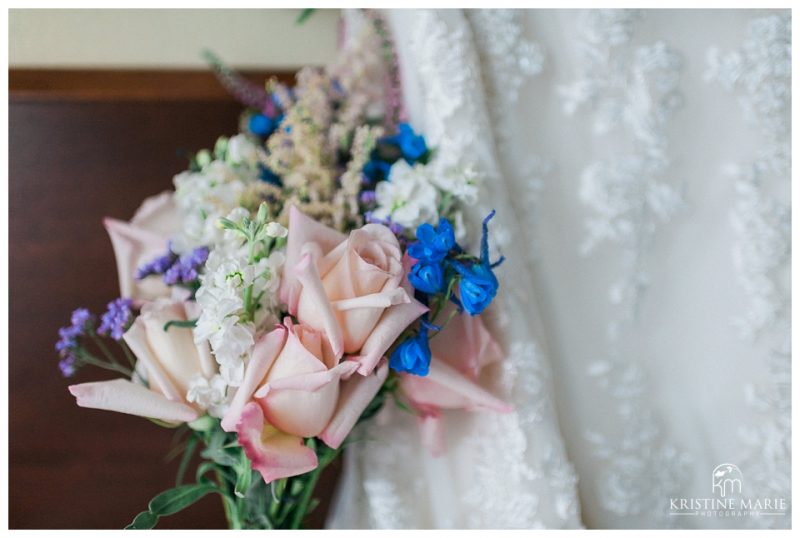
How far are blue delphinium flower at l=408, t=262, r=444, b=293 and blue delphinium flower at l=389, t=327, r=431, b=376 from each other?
52mm

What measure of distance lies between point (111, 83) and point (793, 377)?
3.49ft

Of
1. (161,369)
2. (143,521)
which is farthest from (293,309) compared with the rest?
(143,521)

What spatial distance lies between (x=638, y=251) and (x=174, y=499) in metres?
0.64

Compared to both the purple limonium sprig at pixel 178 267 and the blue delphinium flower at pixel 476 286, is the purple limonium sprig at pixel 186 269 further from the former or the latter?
the blue delphinium flower at pixel 476 286

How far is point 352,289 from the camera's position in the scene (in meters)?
0.60

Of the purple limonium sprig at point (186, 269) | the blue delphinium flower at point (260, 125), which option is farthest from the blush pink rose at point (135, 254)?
the blue delphinium flower at point (260, 125)

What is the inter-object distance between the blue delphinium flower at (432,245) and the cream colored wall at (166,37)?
1.88ft

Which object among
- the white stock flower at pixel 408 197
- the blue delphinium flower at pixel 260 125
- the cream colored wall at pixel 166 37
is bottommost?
the white stock flower at pixel 408 197

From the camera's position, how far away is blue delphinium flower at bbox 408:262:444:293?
61 cm

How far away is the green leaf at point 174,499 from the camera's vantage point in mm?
625

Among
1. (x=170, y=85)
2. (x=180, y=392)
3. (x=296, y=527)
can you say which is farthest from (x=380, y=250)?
(x=170, y=85)

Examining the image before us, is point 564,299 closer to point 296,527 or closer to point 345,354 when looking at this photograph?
point 345,354

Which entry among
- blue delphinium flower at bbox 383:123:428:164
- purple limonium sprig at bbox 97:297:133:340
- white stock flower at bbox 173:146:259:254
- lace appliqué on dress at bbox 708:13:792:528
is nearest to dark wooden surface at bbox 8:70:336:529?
white stock flower at bbox 173:146:259:254

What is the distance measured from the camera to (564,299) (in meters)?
0.82
